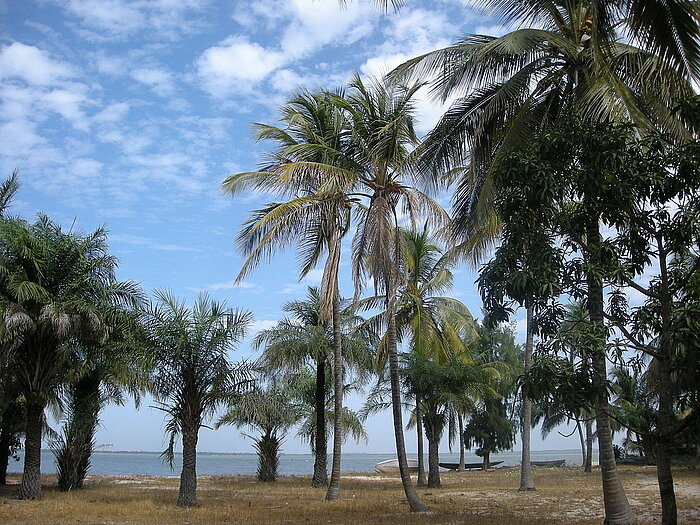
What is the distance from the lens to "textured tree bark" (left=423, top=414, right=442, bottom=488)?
81.5 ft

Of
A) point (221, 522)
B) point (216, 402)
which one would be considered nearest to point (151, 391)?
point (216, 402)

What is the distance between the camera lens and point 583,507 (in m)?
14.6

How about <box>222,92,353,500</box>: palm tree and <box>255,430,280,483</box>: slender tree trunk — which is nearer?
<box>222,92,353,500</box>: palm tree

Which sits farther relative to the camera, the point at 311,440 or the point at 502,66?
the point at 311,440

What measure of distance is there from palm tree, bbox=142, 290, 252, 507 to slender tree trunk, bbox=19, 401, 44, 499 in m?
3.95

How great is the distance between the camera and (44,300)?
1750cm

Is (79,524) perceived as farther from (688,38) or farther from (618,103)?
(688,38)

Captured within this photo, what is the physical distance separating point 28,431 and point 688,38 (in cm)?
1846

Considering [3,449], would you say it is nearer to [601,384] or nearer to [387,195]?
[387,195]

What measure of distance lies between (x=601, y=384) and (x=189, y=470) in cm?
1115

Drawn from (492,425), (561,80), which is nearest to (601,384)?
(561,80)

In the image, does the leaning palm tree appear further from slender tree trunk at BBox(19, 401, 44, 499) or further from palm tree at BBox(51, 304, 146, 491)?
slender tree trunk at BBox(19, 401, 44, 499)

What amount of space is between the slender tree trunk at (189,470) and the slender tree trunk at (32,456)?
167 inches

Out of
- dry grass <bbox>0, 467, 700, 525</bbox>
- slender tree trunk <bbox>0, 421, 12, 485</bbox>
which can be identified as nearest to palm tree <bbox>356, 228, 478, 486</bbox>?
dry grass <bbox>0, 467, 700, 525</bbox>
